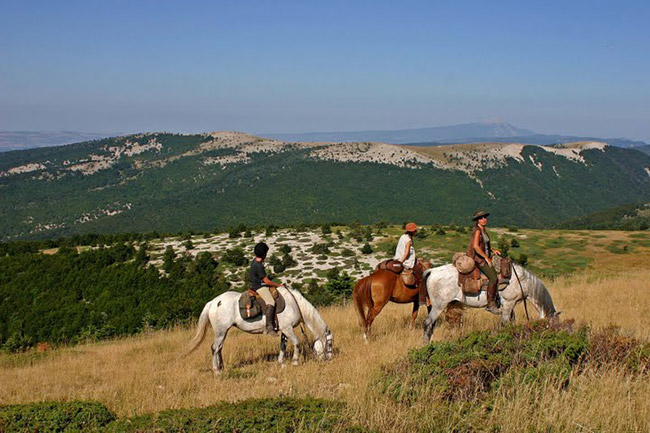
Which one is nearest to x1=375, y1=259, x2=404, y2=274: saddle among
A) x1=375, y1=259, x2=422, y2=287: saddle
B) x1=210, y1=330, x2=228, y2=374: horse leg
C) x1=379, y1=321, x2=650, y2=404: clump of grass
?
x1=375, y1=259, x2=422, y2=287: saddle

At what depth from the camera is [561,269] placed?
3303cm

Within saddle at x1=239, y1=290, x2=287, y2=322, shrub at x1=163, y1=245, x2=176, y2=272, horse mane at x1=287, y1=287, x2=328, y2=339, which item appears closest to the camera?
saddle at x1=239, y1=290, x2=287, y2=322

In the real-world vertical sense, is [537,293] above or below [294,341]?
above

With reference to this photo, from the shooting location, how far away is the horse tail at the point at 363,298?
13.3 m

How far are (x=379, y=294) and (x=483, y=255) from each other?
319cm

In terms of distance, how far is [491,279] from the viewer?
11.6 metres

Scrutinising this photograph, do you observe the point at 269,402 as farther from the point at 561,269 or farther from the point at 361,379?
the point at 561,269

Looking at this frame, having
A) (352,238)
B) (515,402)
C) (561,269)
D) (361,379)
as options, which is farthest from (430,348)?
(352,238)

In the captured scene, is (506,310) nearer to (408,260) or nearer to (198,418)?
(408,260)

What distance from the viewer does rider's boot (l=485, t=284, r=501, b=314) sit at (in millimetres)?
11617

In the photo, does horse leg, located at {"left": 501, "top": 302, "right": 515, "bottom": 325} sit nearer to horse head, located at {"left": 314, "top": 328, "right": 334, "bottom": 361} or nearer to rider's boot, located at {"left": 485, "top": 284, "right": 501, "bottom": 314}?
rider's boot, located at {"left": 485, "top": 284, "right": 501, "bottom": 314}

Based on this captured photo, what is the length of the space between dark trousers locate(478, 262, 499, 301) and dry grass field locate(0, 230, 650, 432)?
62.2 inches

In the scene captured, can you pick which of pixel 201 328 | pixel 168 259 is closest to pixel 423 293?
pixel 201 328

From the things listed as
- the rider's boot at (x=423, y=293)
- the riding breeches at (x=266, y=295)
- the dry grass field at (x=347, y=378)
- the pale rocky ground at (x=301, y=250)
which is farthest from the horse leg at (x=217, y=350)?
the pale rocky ground at (x=301, y=250)
